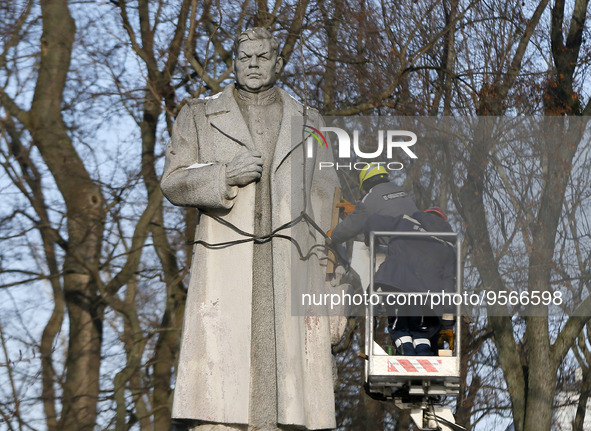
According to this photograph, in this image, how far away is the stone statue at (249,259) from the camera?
6.00 metres

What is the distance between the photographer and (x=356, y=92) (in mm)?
13523

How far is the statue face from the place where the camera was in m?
6.39

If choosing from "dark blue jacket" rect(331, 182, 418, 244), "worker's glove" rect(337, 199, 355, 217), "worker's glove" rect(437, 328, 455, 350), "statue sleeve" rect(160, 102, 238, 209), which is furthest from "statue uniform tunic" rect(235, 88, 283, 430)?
"worker's glove" rect(437, 328, 455, 350)

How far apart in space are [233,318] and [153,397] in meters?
7.94

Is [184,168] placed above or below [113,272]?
below

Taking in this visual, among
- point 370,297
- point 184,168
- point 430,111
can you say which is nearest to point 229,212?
point 184,168

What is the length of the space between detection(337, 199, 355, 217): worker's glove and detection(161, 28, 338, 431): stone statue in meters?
0.15

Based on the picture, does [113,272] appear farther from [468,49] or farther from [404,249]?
[404,249]

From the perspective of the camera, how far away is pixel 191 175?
6.15 meters

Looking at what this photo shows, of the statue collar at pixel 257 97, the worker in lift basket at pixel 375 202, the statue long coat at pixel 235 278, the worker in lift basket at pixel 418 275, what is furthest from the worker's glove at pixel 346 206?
the statue collar at pixel 257 97

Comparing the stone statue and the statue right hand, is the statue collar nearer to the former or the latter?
the stone statue

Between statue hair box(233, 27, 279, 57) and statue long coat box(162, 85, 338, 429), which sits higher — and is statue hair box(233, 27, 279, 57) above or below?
above

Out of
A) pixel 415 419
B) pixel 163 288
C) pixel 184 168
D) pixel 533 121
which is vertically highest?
pixel 533 121

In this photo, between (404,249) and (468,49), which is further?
(468,49)
